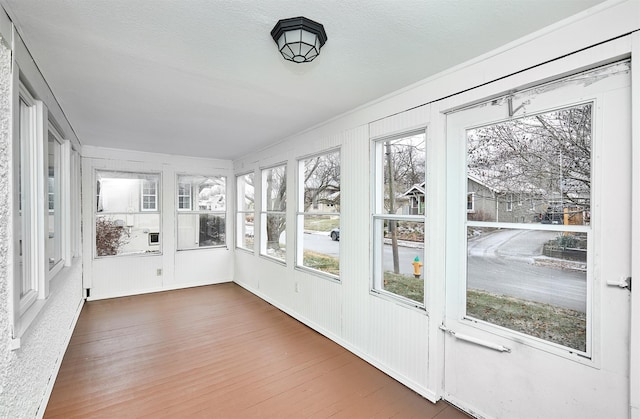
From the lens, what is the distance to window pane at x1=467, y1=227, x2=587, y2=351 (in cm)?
168

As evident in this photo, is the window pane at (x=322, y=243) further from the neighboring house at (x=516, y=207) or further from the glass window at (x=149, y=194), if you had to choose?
the glass window at (x=149, y=194)

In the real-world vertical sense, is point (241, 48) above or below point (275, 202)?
above

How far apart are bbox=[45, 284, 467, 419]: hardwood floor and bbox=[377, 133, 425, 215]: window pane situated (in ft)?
4.92

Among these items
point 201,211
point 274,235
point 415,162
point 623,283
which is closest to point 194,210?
point 201,211

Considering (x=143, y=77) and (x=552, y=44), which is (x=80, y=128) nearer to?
(x=143, y=77)

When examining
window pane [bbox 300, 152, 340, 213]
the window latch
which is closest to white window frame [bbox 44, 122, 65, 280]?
window pane [bbox 300, 152, 340, 213]

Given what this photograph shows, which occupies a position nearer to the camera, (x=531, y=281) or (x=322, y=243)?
(x=531, y=281)

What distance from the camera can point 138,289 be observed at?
16.7ft

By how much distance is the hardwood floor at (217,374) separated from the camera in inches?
85.7

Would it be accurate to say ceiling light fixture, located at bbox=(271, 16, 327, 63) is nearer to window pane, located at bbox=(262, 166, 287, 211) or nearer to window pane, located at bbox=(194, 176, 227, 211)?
window pane, located at bbox=(262, 166, 287, 211)

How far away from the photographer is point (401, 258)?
8.67 ft

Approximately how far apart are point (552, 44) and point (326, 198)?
235 cm

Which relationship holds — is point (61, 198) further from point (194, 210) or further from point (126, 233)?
point (194, 210)

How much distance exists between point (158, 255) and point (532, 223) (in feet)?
17.8
